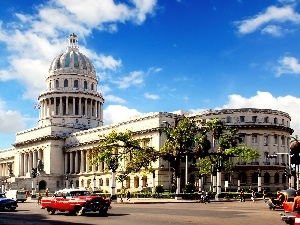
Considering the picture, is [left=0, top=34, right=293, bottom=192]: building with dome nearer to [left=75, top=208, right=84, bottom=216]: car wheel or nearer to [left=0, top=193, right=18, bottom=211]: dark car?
[left=0, top=193, right=18, bottom=211]: dark car

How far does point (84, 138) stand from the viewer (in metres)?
122

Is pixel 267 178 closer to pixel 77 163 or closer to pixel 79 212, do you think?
pixel 77 163

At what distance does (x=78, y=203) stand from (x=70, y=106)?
104539mm

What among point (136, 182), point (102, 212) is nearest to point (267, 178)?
point (136, 182)

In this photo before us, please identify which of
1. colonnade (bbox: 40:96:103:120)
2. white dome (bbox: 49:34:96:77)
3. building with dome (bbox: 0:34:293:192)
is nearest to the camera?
building with dome (bbox: 0:34:293:192)

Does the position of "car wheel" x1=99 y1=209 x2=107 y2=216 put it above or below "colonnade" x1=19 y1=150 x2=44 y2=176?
below

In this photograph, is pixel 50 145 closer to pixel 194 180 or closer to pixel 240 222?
pixel 194 180

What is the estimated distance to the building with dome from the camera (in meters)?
98.8

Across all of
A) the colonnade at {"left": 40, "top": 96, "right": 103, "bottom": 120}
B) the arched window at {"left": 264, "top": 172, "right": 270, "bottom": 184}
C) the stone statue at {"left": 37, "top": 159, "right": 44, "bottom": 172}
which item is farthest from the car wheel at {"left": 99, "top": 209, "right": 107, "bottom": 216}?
the colonnade at {"left": 40, "top": 96, "right": 103, "bottom": 120}

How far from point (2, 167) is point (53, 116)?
117 feet

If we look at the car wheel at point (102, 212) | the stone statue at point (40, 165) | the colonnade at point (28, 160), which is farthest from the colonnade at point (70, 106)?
the car wheel at point (102, 212)

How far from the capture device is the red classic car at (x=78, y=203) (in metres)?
36.7

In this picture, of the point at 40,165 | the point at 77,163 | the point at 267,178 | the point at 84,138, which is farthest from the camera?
the point at 77,163

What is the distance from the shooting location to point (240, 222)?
29656 mm
